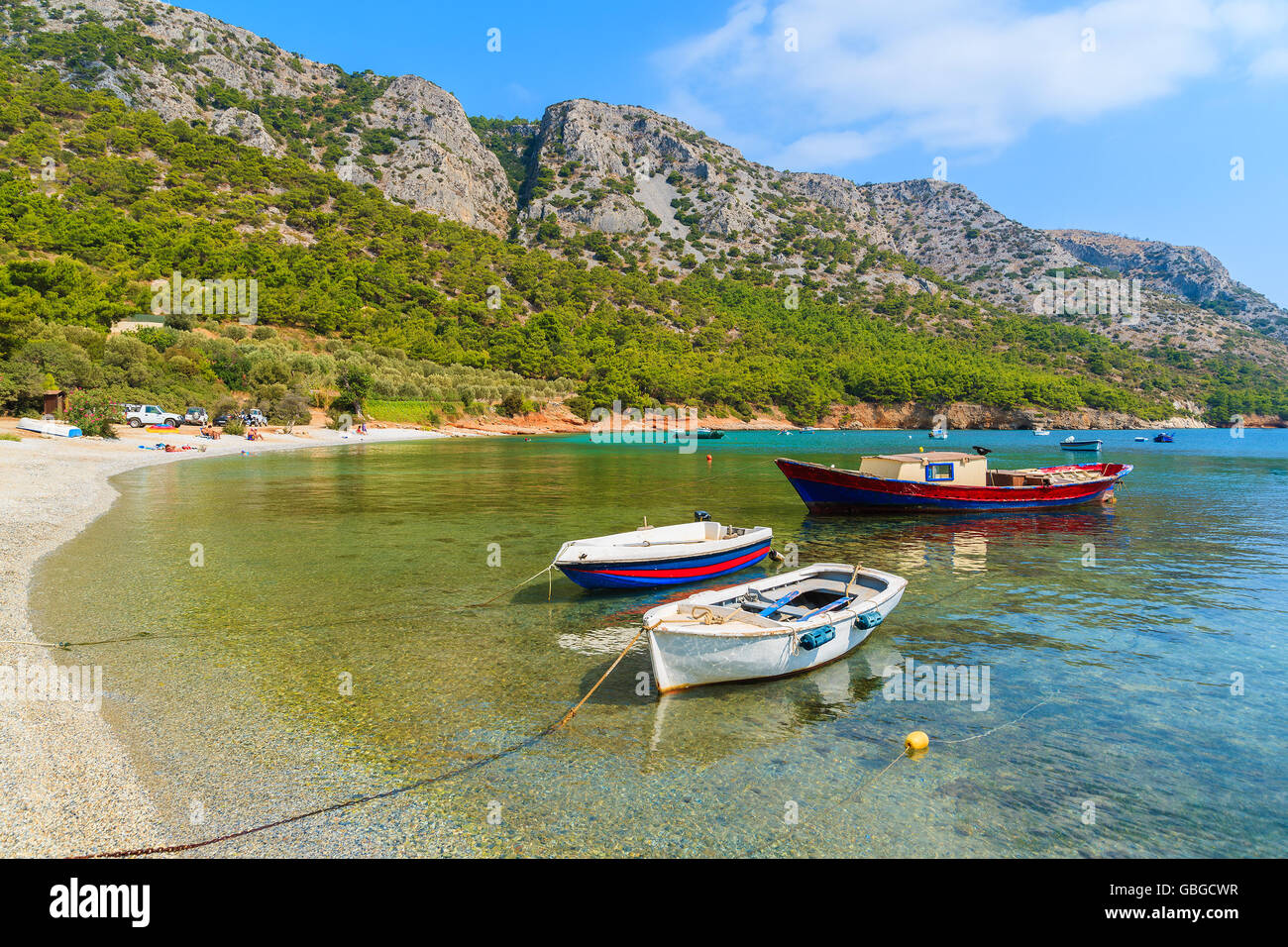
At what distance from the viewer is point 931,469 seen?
97.0ft

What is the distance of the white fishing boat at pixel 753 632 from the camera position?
9.99 metres

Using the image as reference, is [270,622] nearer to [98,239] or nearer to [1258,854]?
[1258,854]

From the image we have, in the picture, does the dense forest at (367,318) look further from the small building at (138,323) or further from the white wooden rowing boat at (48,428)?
the white wooden rowing boat at (48,428)

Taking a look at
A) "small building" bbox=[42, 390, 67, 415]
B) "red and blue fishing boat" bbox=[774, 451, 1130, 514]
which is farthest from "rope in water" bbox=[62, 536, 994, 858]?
"small building" bbox=[42, 390, 67, 415]

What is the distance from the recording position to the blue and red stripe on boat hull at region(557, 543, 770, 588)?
607 inches

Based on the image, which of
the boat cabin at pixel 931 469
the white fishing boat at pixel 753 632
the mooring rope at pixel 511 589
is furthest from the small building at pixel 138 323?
the white fishing boat at pixel 753 632

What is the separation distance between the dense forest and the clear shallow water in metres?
56.8

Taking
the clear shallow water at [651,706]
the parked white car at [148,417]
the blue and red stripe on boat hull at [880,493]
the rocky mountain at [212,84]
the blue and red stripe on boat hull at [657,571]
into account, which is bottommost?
the clear shallow water at [651,706]

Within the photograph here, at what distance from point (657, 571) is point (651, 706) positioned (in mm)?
6292

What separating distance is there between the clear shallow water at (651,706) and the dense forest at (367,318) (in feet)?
186

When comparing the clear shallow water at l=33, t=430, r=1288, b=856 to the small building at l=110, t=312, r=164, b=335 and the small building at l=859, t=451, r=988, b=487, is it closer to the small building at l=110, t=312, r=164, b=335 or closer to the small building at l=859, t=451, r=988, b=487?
the small building at l=859, t=451, r=988, b=487

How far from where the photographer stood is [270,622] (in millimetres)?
13859

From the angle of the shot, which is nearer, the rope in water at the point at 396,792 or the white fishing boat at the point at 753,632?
the rope in water at the point at 396,792
